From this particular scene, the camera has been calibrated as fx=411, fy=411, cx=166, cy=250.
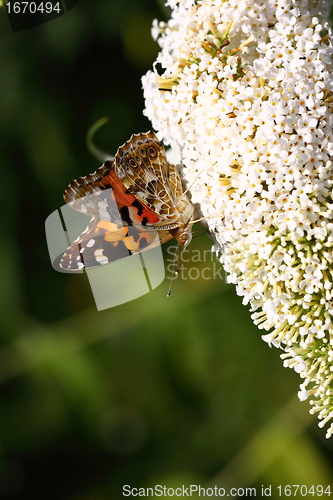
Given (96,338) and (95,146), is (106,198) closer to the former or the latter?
A: (95,146)

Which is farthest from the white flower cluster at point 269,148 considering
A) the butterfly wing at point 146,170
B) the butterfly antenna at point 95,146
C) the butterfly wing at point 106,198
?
the butterfly antenna at point 95,146

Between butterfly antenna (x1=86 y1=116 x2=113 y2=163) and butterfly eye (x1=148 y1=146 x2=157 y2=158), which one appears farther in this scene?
butterfly antenna (x1=86 y1=116 x2=113 y2=163)

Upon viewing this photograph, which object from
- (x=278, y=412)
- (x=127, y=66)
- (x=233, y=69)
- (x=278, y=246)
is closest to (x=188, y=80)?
(x=233, y=69)

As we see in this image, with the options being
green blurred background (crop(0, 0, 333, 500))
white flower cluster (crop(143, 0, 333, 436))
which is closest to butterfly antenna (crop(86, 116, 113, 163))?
green blurred background (crop(0, 0, 333, 500))

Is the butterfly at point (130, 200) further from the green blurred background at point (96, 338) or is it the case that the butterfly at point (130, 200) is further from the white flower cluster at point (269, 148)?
the green blurred background at point (96, 338)

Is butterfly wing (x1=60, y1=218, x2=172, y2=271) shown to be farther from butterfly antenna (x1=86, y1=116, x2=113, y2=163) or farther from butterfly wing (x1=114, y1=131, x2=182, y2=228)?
butterfly antenna (x1=86, y1=116, x2=113, y2=163)

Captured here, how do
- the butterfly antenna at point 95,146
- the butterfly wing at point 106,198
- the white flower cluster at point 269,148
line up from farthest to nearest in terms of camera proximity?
the butterfly antenna at point 95,146 < the butterfly wing at point 106,198 < the white flower cluster at point 269,148
